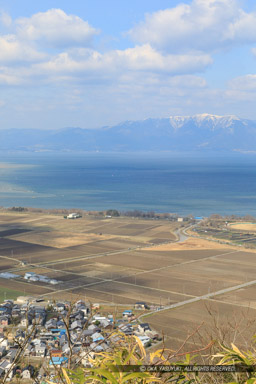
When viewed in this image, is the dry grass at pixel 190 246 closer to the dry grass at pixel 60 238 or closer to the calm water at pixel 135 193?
the dry grass at pixel 60 238

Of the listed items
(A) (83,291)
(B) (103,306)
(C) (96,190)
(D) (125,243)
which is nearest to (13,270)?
(A) (83,291)

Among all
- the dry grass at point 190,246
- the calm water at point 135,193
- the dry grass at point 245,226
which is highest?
the calm water at point 135,193

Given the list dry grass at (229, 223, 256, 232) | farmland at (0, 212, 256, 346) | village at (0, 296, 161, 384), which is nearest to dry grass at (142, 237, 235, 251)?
farmland at (0, 212, 256, 346)

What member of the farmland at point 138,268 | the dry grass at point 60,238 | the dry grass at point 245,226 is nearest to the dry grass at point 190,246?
the farmland at point 138,268

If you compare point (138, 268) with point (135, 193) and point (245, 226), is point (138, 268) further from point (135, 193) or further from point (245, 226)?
point (135, 193)

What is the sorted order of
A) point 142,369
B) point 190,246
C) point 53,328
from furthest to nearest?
point 190,246 < point 53,328 < point 142,369

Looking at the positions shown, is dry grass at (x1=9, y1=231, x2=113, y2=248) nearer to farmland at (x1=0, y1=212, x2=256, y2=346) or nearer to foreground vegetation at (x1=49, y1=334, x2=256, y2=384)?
farmland at (x1=0, y1=212, x2=256, y2=346)

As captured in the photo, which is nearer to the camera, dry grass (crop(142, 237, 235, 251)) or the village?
the village

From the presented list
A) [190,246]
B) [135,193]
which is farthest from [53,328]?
[135,193]

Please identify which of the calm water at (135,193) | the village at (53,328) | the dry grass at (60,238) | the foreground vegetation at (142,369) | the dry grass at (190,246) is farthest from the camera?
the calm water at (135,193)
